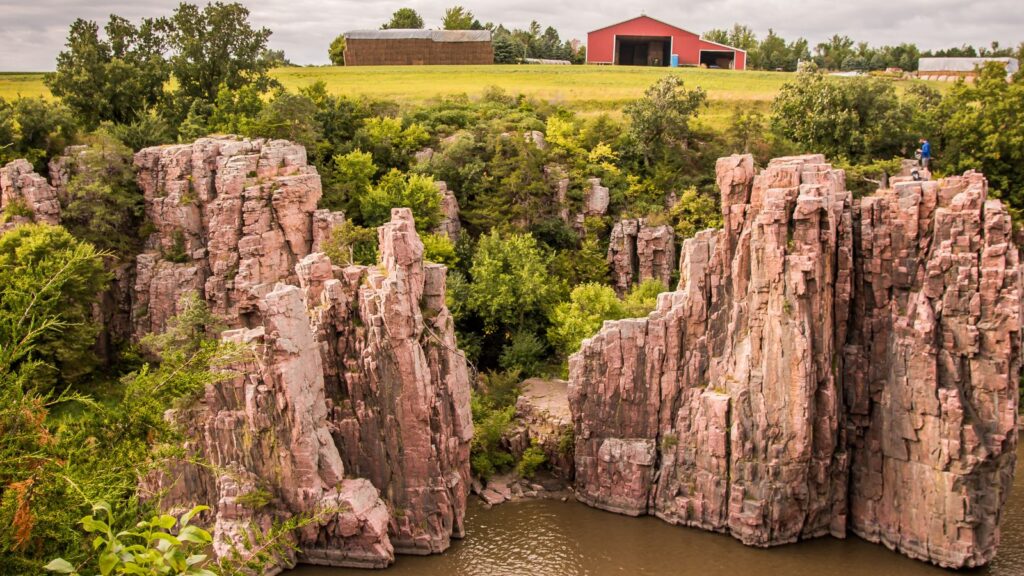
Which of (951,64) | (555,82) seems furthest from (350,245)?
(951,64)

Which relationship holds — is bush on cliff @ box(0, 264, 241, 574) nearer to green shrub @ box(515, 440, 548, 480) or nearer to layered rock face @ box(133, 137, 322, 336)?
green shrub @ box(515, 440, 548, 480)

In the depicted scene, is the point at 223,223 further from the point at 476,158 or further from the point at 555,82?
the point at 555,82

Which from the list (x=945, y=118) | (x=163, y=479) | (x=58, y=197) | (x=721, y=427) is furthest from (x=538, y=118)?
(x=163, y=479)

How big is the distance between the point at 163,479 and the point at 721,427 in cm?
2068

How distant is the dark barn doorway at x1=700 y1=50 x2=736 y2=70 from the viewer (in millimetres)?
94250

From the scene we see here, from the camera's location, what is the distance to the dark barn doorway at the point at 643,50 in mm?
92688

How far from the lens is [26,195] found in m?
45.9

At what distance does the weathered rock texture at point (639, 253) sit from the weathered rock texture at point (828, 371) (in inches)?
601

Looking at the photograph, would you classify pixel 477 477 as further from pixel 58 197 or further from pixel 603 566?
pixel 58 197

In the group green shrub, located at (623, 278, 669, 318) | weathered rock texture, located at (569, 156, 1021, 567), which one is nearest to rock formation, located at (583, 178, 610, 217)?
green shrub, located at (623, 278, 669, 318)

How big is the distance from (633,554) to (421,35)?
2648 inches

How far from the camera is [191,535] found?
7.64 metres

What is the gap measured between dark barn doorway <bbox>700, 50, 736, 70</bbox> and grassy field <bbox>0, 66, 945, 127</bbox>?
8.20 metres

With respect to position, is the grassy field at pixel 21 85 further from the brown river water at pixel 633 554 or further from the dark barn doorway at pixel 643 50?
the dark barn doorway at pixel 643 50
